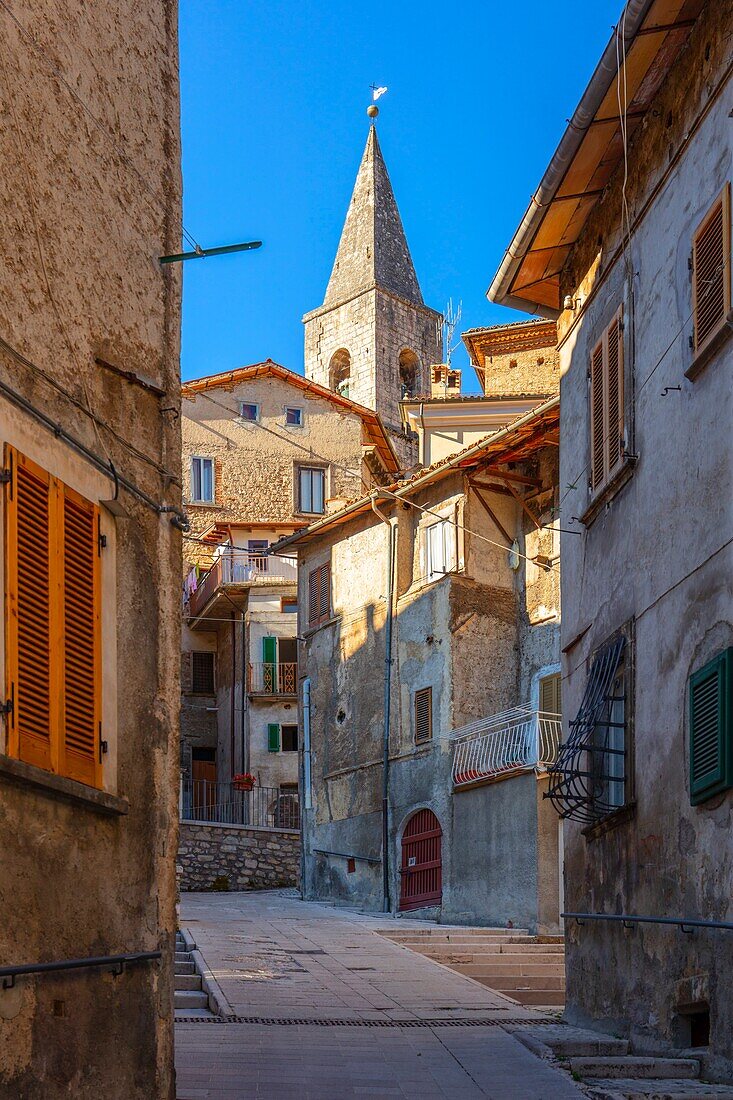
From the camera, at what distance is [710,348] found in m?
10.9

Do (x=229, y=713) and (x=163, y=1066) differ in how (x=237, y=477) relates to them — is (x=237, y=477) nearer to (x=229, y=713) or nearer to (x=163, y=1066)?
(x=229, y=713)

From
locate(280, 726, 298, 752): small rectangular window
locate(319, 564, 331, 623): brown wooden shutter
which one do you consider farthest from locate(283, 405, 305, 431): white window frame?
locate(319, 564, 331, 623): brown wooden shutter

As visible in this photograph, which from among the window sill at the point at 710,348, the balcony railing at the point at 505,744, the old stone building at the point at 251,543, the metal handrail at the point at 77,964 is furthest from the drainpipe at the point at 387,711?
the metal handrail at the point at 77,964

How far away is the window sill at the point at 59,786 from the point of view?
7785mm

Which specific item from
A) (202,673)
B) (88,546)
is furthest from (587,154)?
(202,673)

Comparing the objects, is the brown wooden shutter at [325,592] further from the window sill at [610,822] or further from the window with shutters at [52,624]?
the window with shutters at [52,624]

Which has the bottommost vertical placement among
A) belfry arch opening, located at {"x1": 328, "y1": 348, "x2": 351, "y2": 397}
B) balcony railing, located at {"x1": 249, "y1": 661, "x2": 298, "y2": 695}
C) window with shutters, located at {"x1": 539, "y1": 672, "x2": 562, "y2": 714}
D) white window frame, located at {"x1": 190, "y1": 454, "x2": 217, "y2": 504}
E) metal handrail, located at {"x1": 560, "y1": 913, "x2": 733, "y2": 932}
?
metal handrail, located at {"x1": 560, "y1": 913, "x2": 733, "y2": 932}

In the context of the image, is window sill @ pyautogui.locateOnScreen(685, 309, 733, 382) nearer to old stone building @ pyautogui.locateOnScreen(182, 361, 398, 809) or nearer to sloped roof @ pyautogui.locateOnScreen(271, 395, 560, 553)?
sloped roof @ pyautogui.locateOnScreen(271, 395, 560, 553)

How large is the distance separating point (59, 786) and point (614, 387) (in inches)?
290

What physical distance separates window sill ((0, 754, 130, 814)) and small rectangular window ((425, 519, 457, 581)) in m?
22.1

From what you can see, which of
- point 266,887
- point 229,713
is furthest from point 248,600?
point 266,887

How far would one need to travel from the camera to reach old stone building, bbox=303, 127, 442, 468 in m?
72.7

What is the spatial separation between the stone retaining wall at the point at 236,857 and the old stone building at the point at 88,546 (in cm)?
2667

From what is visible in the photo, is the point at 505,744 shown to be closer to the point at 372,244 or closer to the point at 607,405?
the point at 607,405
